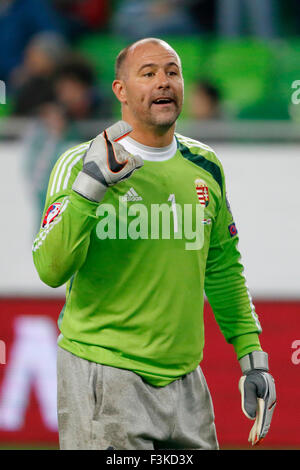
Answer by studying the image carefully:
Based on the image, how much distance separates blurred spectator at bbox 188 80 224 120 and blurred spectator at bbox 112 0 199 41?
3.65ft

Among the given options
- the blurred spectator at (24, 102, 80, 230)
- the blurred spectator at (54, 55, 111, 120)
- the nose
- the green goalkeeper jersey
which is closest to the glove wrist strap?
the green goalkeeper jersey

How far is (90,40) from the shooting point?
8.61 meters

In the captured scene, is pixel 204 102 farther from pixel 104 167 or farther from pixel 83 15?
pixel 104 167

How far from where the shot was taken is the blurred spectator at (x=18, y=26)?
26.0ft

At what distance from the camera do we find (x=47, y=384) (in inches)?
274

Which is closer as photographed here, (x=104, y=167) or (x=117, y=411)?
(x=104, y=167)

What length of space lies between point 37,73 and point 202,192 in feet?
13.2

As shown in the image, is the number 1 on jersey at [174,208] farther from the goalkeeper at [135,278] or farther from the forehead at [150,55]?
the forehead at [150,55]

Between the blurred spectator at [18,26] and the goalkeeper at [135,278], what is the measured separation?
448 centimetres

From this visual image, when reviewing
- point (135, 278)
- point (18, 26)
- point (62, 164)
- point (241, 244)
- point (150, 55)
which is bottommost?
point (135, 278)

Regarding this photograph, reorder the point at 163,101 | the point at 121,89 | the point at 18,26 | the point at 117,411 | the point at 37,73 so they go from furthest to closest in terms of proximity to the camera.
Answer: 1. the point at 18,26
2. the point at 37,73
3. the point at 121,89
4. the point at 163,101
5. the point at 117,411

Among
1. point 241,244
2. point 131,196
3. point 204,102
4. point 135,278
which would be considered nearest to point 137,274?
point 135,278
